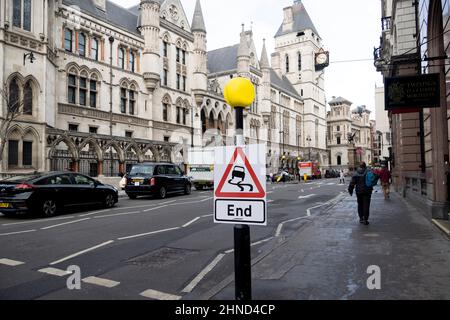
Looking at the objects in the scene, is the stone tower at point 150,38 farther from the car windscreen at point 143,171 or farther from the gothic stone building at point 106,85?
the car windscreen at point 143,171

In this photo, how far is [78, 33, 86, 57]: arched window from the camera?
102ft

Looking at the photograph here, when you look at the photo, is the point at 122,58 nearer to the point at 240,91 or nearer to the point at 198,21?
the point at 198,21

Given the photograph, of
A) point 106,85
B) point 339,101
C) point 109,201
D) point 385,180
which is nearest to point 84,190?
point 109,201

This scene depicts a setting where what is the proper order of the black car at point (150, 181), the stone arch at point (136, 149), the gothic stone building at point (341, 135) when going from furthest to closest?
the gothic stone building at point (341, 135) → the stone arch at point (136, 149) → the black car at point (150, 181)

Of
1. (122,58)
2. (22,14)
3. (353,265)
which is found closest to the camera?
(353,265)

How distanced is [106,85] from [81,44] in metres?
4.21

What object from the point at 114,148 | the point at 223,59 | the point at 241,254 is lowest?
the point at 241,254

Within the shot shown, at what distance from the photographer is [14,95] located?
2319 cm

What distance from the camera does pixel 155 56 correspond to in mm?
37312

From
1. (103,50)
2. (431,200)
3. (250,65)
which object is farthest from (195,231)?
(250,65)

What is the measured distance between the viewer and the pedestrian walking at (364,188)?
32.3 feet

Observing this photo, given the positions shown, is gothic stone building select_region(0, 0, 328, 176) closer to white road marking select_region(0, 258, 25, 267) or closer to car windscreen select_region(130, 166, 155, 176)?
car windscreen select_region(130, 166, 155, 176)

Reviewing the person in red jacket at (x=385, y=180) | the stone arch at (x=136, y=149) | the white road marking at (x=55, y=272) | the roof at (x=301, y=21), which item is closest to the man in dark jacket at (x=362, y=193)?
the white road marking at (x=55, y=272)

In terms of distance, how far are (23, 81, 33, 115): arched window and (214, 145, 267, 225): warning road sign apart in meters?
24.7
